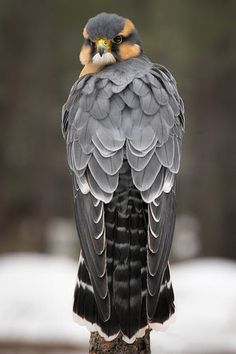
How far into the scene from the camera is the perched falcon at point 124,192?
16.7 ft

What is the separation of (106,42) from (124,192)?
5.14 feet

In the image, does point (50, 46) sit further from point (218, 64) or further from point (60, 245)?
point (60, 245)

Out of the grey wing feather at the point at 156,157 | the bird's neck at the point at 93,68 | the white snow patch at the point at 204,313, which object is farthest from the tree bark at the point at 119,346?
the white snow patch at the point at 204,313

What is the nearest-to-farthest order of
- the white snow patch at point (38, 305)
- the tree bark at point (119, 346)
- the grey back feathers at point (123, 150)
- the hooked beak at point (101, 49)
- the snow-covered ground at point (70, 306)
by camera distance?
the grey back feathers at point (123, 150), the tree bark at point (119, 346), the hooked beak at point (101, 49), the snow-covered ground at point (70, 306), the white snow patch at point (38, 305)

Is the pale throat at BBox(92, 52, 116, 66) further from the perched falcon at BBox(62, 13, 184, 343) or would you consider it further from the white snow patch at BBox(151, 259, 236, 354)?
the white snow patch at BBox(151, 259, 236, 354)

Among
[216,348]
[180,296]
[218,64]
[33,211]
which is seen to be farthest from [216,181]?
[216,348]

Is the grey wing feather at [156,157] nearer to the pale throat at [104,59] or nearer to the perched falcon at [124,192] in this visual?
the perched falcon at [124,192]

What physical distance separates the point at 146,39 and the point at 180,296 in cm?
755

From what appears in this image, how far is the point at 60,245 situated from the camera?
2333cm

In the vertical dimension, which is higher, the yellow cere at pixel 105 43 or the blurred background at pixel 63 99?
the blurred background at pixel 63 99

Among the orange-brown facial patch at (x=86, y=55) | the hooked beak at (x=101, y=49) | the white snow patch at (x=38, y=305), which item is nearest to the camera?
the hooked beak at (x=101, y=49)

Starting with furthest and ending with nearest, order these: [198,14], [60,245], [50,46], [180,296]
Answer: [60,245], [50,46], [198,14], [180,296]

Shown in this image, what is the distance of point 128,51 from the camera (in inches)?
258

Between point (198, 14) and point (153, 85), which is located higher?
point (198, 14)
